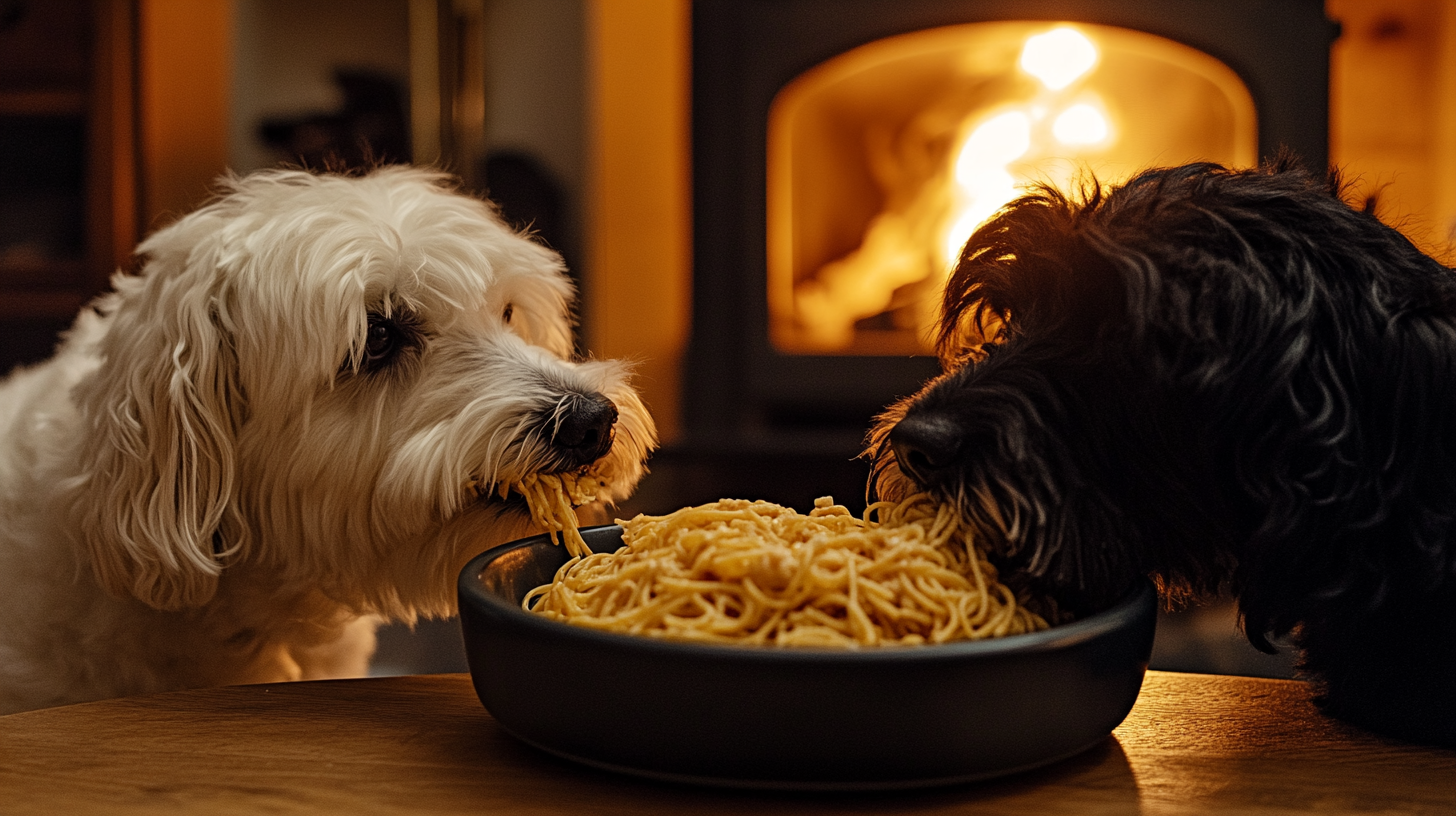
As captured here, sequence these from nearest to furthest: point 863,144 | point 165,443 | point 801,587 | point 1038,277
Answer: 1. point 801,587
2. point 1038,277
3. point 165,443
4. point 863,144

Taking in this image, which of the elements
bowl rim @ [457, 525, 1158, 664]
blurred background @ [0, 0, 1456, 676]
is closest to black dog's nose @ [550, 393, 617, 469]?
bowl rim @ [457, 525, 1158, 664]

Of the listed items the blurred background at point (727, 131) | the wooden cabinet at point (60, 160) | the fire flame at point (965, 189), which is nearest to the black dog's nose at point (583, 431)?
the blurred background at point (727, 131)

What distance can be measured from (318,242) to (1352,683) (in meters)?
0.93

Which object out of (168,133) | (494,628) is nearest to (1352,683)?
(494,628)

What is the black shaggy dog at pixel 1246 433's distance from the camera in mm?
745

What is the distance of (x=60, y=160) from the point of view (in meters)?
3.41

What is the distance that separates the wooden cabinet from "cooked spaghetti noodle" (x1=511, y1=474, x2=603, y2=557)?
267 cm

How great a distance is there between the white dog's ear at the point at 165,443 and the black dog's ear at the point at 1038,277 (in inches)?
26.3

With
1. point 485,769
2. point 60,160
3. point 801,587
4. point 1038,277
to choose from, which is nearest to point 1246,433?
point 1038,277

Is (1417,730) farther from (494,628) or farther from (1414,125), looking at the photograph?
(1414,125)

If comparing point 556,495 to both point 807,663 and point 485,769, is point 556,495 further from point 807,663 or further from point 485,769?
point 807,663

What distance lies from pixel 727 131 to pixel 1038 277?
2.24 m

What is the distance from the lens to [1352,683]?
0.80 metres

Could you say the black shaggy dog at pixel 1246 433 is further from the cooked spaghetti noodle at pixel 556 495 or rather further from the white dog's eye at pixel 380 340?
the white dog's eye at pixel 380 340
